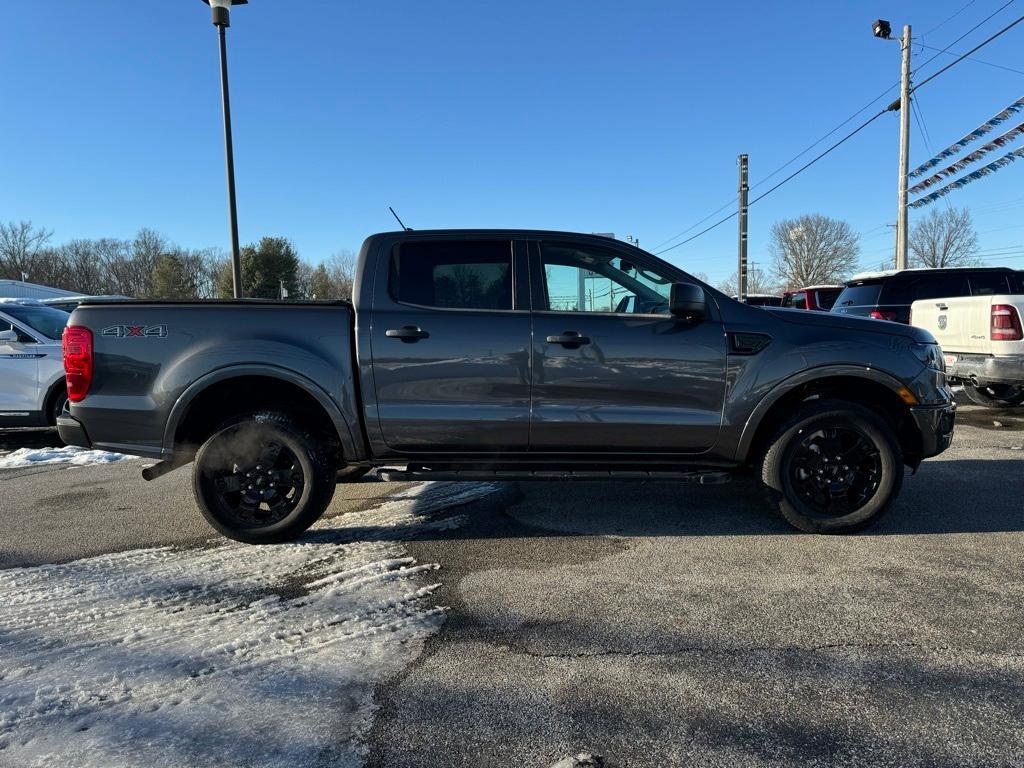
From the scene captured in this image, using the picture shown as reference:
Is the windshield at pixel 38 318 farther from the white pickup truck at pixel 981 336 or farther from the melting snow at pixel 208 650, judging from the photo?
A: the white pickup truck at pixel 981 336

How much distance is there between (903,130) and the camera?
20.5 meters

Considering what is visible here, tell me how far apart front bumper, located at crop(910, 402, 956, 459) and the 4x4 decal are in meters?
4.79

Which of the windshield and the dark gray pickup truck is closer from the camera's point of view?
the dark gray pickup truck

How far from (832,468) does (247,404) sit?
389 cm

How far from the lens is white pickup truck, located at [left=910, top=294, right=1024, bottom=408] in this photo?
7.38 metres

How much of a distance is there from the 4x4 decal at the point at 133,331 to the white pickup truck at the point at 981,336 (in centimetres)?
881

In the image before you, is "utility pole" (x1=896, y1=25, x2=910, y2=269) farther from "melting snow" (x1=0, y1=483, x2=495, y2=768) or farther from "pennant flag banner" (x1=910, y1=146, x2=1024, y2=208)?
"melting snow" (x1=0, y1=483, x2=495, y2=768)

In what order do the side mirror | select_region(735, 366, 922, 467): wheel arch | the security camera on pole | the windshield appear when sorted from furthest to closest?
the security camera on pole, the windshield, select_region(735, 366, 922, 467): wheel arch, the side mirror

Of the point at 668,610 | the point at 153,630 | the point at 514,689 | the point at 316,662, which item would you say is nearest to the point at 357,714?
the point at 316,662

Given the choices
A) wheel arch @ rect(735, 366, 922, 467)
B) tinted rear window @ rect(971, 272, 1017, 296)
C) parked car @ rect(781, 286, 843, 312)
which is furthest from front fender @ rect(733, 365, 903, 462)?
parked car @ rect(781, 286, 843, 312)

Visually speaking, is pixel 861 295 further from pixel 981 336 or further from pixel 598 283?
pixel 598 283

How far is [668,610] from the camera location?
302cm

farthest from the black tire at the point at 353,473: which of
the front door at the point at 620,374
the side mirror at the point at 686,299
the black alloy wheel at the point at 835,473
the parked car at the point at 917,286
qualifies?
the parked car at the point at 917,286

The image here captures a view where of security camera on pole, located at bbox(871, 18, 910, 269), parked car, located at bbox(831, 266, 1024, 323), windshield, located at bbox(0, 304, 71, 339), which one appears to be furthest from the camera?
security camera on pole, located at bbox(871, 18, 910, 269)
